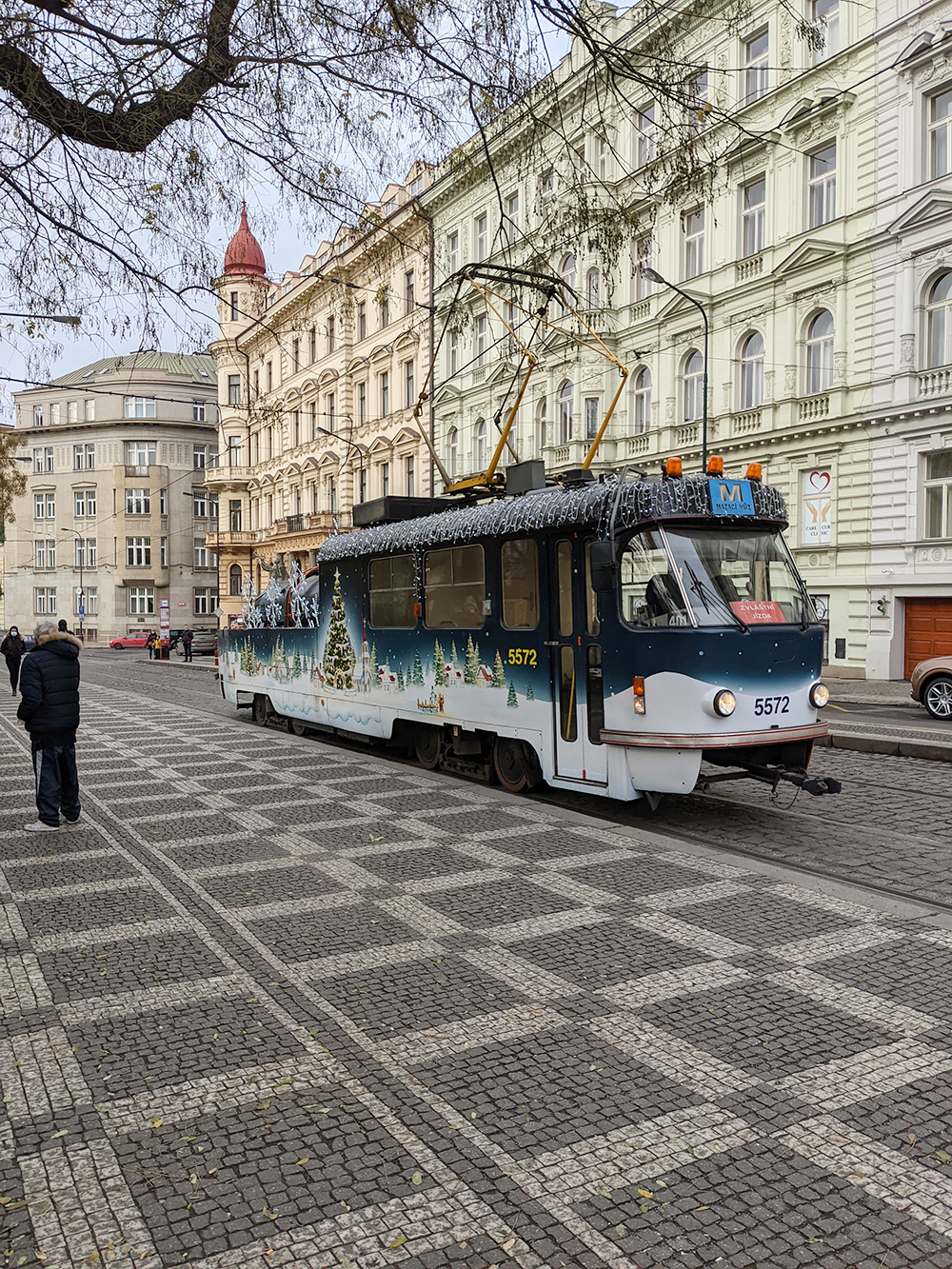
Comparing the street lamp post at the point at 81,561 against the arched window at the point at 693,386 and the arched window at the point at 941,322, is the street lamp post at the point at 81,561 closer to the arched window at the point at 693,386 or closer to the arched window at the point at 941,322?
the arched window at the point at 693,386

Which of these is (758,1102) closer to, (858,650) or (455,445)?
(858,650)

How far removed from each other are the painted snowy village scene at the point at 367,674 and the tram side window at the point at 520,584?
42 cm

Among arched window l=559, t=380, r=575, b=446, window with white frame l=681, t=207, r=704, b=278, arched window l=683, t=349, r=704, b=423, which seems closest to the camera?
window with white frame l=681, t=207, r=704, b=278

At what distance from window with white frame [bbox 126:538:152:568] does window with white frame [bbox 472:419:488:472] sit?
4364 cm

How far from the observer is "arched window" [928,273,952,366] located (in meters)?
23.5

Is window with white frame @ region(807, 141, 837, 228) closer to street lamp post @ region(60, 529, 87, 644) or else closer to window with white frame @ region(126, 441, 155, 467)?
window with white frame @ region(126, 441, 155, 467)

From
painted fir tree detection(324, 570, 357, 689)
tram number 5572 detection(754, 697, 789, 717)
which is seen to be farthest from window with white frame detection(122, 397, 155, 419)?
tram number 5572 detection(754, 697, 789, 717)

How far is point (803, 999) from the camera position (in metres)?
5.02

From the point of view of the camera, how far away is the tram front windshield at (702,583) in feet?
28.3

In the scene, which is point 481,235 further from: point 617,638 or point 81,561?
point 81,561

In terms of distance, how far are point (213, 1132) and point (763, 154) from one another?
28667 mm

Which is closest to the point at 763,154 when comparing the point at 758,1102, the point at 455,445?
the point at 455,445

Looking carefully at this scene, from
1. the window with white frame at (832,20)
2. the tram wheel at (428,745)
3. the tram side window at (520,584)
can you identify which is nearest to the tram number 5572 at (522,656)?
the tram side window at (520,584)

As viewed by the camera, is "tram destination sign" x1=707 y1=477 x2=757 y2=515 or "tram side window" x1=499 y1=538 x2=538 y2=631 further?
"tram side window" x1=499 y1=538 x2=538 y2=631
